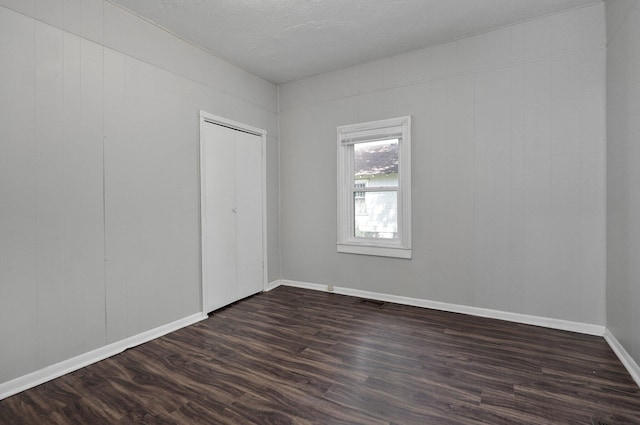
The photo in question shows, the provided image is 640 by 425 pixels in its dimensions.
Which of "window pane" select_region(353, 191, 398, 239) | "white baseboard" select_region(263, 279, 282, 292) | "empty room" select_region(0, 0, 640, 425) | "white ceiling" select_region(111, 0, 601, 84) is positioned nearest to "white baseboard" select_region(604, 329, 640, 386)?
"empty room" select_region(0, 0, 640, 425)

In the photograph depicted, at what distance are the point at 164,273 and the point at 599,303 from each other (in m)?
4.15

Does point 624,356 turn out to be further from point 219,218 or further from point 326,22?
point 219,218

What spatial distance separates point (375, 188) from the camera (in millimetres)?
4098

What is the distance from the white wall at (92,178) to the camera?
2.19m

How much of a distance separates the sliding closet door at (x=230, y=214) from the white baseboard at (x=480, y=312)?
102 centimetres

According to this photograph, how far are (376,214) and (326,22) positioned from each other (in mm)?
2263

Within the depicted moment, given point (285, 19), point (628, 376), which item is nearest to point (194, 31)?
point (285, 19)

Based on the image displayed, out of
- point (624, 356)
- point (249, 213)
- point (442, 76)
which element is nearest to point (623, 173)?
point (624, 356)

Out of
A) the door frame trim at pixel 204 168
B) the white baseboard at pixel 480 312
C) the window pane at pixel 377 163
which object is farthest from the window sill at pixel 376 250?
the door frame trim at pixel 204 168

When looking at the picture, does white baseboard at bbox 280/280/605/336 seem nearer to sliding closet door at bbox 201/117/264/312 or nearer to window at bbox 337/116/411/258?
window at bbox 337/116/411/258

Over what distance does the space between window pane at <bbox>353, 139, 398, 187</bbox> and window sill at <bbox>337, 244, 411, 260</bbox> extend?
0.81 m

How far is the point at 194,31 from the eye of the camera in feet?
10.5

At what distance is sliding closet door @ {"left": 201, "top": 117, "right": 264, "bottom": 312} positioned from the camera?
362cm

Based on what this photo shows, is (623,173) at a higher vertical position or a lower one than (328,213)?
higher
